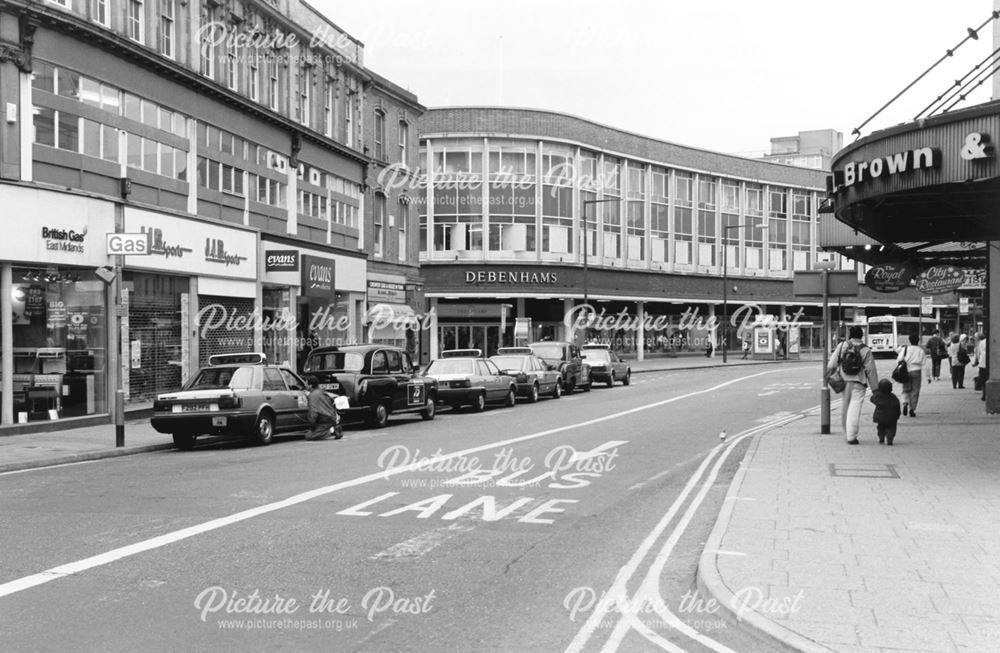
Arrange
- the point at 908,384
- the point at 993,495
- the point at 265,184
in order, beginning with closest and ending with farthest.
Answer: the point at 993,495 < the point at 908,384 < the point at 265,184

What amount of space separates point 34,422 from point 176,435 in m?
3.87

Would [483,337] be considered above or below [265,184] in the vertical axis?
below

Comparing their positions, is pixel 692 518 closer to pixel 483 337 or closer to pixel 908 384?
pixel 908 384

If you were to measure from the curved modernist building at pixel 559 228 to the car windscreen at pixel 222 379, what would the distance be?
36.2 m

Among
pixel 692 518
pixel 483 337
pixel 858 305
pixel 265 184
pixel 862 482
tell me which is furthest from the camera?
pixel 858 305

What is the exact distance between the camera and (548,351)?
34.7 metres

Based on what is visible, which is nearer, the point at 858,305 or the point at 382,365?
the point at 382,365

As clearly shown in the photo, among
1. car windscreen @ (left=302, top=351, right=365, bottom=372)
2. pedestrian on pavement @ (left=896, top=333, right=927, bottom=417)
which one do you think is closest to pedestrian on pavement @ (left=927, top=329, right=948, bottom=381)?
pedestrian on pavement @ (left=896, top=333, right=927, bottom=417)

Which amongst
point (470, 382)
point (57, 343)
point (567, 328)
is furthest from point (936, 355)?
point (57, 343)

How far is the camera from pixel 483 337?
199 feet

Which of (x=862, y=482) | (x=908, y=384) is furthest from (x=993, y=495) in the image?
(x=908, y=384)

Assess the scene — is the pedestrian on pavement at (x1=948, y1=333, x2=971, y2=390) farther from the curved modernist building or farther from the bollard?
the curved modernist building

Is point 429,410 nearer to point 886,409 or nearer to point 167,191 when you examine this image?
point 167,191

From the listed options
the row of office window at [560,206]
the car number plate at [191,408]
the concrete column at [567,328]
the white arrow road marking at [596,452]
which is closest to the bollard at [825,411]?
the white arrow road marking at [596,452]
